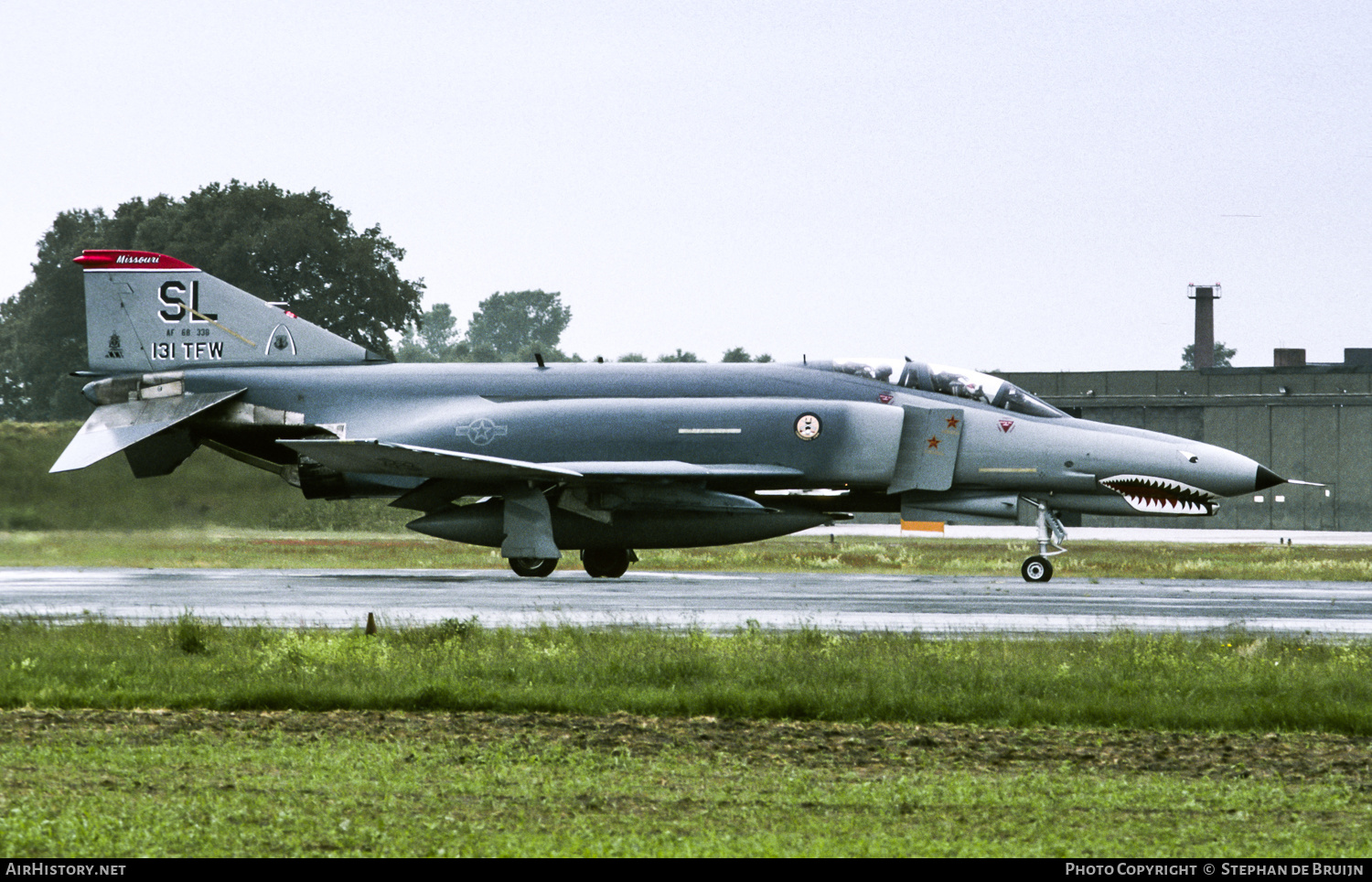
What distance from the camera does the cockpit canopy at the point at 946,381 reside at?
75.0ft

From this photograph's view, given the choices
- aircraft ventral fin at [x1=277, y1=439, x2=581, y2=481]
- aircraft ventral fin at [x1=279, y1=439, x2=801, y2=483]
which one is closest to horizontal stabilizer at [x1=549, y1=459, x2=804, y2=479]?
aircraft ventral fin at [x1=279, y1=439, x2=801, y2=483]

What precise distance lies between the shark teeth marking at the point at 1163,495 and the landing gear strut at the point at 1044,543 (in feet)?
3.17

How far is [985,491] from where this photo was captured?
886 inches

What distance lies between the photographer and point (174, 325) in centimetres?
2484

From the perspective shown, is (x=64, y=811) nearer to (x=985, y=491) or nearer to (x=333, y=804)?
(x=333, y=804)

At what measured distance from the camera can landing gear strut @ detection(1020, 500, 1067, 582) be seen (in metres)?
21.9

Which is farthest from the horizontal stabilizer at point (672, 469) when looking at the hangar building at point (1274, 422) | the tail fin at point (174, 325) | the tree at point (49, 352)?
the tree at point (49, 352)

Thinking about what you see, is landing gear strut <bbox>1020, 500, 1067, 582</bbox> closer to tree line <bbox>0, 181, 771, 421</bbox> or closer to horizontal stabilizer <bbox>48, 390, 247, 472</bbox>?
horizontal stabilizer <bbox>48, 390, 247, 472</bbox>

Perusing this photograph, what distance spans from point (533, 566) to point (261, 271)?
4392cm

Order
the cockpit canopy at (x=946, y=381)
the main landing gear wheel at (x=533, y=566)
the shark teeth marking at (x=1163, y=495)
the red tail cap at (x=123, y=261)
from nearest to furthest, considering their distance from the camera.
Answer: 1. the shark teeth marking at (x=1163, y=495)
2. the main landing gear wheel at (x=533, y=566)
3. the cockpit canopy at (x=946, y=381)
4. the red tail cap at (x=123, y=261)

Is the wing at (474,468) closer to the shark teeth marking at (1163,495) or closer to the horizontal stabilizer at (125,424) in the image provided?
the horizontal stabilizer at (125,424)

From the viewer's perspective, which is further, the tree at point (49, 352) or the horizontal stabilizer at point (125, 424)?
the tree at point (49, 352)

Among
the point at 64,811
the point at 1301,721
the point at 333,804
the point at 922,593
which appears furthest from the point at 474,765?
the point at 922,593

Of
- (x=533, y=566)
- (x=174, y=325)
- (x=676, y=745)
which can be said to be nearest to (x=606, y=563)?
(x=533, y=566)
